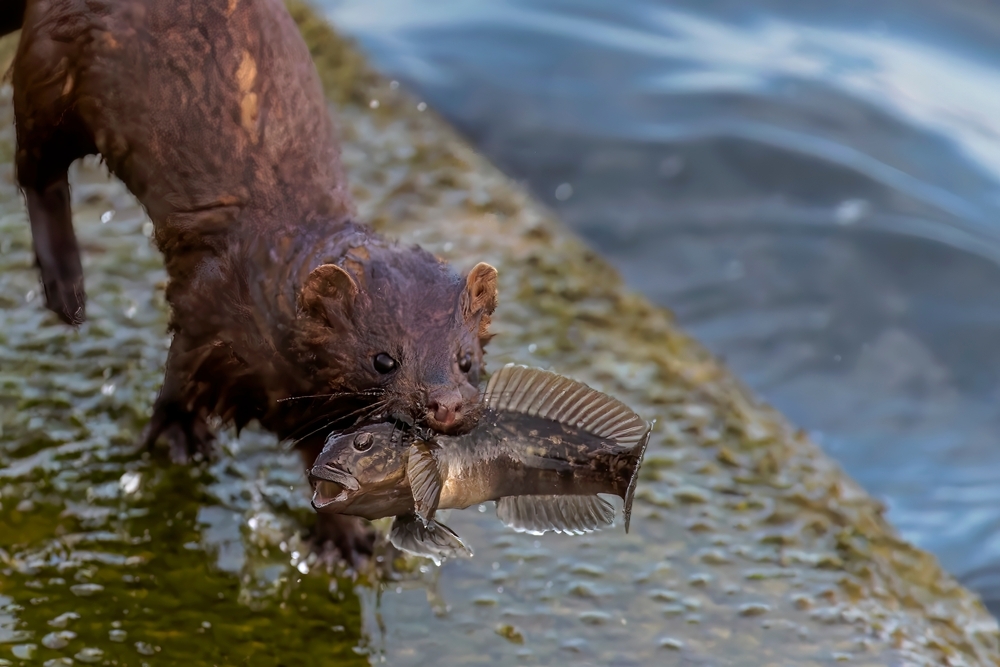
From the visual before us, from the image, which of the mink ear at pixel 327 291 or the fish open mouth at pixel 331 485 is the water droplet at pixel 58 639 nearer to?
the fish open mouth at pixel 331 485

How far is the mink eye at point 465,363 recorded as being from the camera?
11.3 ft

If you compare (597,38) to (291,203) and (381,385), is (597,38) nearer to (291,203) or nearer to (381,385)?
(291,203)

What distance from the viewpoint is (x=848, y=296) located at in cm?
734

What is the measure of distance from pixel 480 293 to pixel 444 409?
0.51 metres

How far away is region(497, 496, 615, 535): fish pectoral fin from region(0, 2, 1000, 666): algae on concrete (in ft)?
3.22

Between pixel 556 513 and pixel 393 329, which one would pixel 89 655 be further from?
pixel 556 513

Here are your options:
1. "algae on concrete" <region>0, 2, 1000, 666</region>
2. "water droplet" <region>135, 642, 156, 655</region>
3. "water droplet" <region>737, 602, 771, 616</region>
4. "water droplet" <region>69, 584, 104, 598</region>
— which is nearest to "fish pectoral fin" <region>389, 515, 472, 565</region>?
"algae on concrete" <region>0, 2, 1000, 666</region>

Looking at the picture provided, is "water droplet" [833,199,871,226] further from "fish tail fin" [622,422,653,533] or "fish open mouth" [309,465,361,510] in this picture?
"fish open mouth" [309,465,361,510]

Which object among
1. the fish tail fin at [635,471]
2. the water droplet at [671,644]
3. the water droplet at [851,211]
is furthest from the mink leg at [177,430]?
the water droplet at [851,211]

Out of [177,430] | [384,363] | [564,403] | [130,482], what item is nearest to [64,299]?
[177,430]

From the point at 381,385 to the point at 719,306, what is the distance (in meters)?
4.27

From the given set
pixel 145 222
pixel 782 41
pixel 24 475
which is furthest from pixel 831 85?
pixel 24 475

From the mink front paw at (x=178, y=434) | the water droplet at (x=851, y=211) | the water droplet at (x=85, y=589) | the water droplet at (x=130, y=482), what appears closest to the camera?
the water droplet at (x=85, y=589)

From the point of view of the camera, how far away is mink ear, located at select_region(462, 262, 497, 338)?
3502mm
